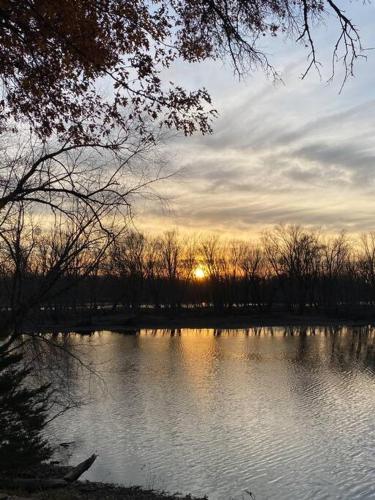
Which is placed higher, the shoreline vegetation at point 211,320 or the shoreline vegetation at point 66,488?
the shoreline vegetation at point 211,320

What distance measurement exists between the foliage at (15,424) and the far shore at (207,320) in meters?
41.6

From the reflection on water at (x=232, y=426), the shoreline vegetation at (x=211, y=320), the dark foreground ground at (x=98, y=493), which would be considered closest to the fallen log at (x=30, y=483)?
the dark foreground ground at (x=98, y=493)

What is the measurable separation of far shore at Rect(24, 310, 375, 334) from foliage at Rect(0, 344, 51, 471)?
41.6 meters

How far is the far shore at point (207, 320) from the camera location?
54938 millimetres

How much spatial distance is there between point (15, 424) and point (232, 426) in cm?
692

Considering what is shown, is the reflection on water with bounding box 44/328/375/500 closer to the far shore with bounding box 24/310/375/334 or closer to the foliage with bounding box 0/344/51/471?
the foliage with bounding box 0/344/51/471

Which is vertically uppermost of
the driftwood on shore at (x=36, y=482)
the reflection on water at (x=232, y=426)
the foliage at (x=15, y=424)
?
the foliage at (x=15, y=424)

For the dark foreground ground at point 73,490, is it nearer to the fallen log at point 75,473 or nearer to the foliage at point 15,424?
the fallen log at point 75,473

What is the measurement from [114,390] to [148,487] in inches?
357

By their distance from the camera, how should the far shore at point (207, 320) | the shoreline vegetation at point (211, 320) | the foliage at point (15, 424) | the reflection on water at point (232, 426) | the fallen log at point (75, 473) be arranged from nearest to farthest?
the foliage at point (15, 424), the fallen log at point (75, 473), the reflection on water at point (232, 426), the far shore at point (207, 320), the shoreline vegetation at point (211, 320)

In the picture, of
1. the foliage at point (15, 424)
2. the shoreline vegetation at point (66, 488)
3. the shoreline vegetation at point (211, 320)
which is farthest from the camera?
the shoreline vegetation at point (211, 320)

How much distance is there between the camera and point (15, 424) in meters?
9.31

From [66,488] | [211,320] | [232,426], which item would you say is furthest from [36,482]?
[211,320]

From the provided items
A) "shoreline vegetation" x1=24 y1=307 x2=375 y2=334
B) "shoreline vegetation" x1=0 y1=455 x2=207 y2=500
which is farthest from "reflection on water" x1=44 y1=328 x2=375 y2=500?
"shoreline vegetation" x1=24 y1=307 x2=375 y2=334
